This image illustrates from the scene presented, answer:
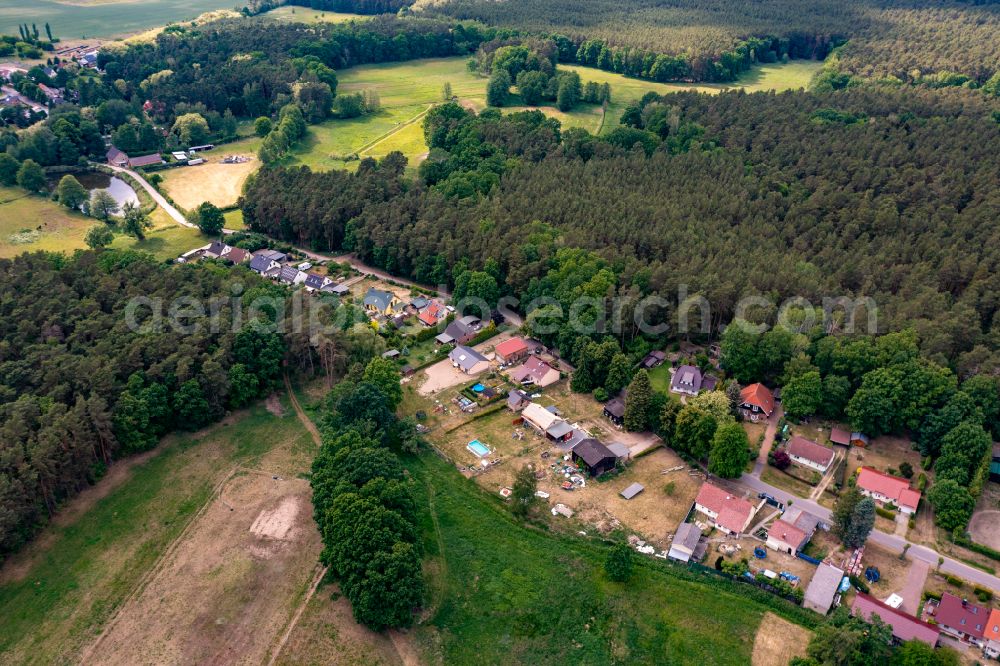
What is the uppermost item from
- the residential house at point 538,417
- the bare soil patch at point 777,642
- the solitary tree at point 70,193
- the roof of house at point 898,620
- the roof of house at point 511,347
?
the solitary tree at point 70,193

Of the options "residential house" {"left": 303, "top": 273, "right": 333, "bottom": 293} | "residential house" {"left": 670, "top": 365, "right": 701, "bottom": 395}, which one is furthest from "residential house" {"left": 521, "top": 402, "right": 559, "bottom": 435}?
"residential house" {"left": 303, "top": 273, "right": 333, "bottom": 293}

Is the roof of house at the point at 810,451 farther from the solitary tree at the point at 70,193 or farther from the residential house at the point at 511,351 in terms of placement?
the solitary tree at the point at 70,193

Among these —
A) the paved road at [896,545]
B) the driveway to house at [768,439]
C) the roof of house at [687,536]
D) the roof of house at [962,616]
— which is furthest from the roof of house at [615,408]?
the roof of house at [962,616]

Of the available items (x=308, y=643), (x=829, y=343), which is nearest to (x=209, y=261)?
(x=308, y=643)

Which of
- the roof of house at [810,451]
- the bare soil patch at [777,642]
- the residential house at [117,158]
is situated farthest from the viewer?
the residential house at [117,158]

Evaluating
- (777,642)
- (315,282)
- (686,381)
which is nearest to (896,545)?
(777,642)
